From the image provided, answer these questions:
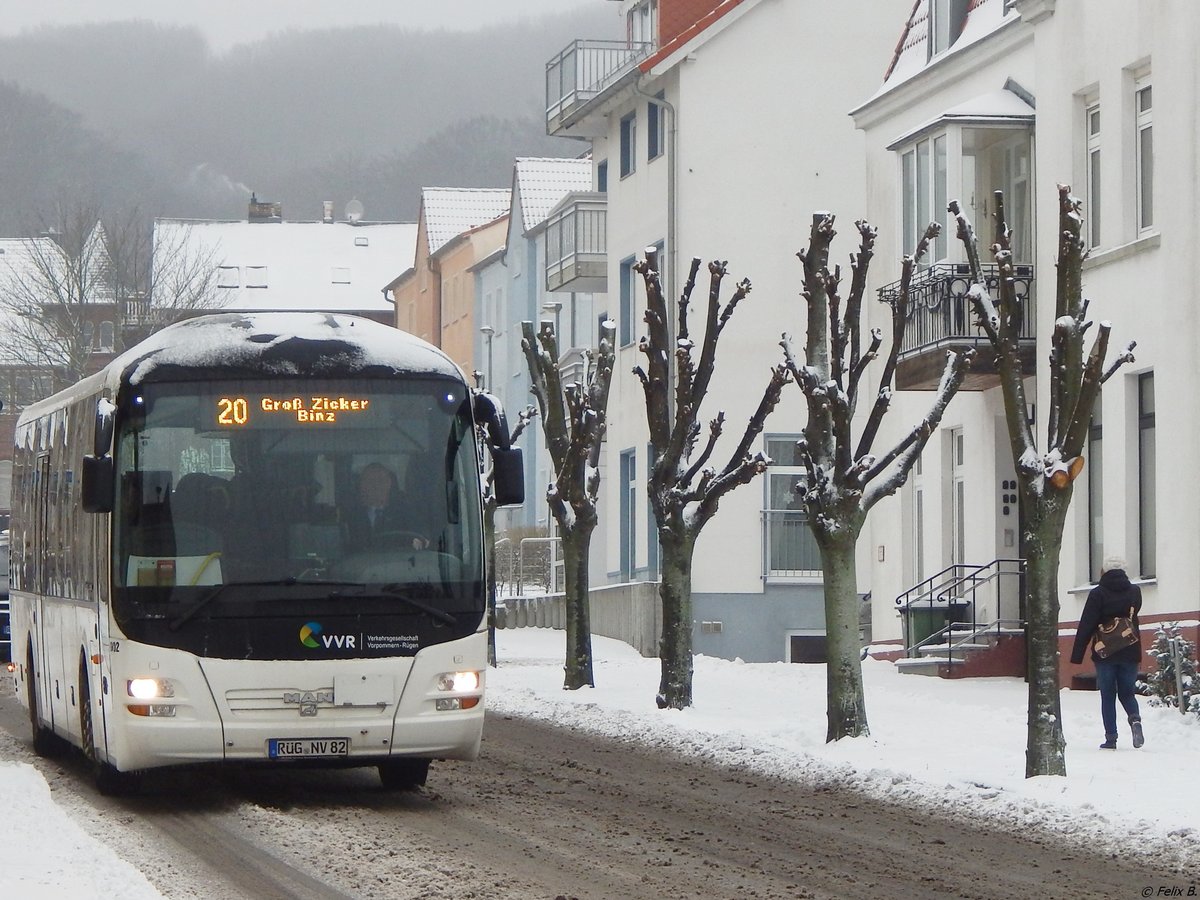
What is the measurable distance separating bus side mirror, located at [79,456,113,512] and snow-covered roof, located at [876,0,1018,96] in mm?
17753

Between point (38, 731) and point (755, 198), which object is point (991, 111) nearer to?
point (755, 198)

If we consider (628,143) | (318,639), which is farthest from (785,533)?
(318,639)

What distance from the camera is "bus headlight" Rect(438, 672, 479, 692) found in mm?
14750

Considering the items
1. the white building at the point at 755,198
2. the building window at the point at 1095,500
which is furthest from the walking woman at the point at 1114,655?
the white building at the point at 755,198

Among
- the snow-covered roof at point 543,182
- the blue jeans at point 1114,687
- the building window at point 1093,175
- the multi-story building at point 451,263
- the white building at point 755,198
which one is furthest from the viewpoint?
the multi-story building at point 451,263

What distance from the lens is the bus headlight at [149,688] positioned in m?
14.4

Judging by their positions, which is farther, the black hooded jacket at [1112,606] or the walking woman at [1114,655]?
the black hooded jacket at [1112,606]

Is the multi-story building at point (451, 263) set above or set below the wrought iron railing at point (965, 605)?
above

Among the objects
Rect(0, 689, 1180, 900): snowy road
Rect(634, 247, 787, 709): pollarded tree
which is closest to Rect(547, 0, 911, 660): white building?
Rect(634, 247, 787, 709): pollarded tree

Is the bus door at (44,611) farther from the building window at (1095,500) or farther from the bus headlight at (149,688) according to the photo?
the building window at (1095,500)

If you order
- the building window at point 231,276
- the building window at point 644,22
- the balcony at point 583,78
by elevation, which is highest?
the building window at point 231,276

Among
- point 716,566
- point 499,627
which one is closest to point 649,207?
point 716,566

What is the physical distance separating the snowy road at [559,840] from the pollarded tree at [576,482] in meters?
9.17

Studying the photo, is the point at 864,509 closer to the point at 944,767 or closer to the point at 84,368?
the point at 944,767
